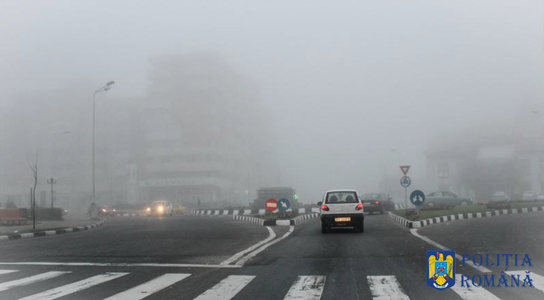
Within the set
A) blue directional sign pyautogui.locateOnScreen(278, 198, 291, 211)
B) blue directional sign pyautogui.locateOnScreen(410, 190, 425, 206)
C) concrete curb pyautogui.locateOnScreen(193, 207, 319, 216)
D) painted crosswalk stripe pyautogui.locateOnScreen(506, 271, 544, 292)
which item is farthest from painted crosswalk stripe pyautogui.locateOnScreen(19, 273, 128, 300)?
concrete curb pyautogui.locateOnScreen(193, 207, 319, 216)

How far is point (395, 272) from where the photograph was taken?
930cm

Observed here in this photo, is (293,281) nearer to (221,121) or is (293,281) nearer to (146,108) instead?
(146,108)

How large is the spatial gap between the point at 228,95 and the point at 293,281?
99.2 m

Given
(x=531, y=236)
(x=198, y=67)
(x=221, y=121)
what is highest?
(x=198, y=67)

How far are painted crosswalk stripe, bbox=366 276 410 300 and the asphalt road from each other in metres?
0.01

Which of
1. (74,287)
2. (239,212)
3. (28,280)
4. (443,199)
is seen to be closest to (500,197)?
(443,199)

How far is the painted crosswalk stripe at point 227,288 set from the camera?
7.32 m

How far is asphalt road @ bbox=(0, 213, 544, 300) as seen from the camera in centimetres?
757

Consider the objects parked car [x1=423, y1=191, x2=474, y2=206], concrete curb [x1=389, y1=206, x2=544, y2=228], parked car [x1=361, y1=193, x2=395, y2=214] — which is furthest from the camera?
parked car [x1=423, y1=191, x2=474, y2=206]

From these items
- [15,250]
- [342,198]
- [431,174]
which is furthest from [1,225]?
[431,174]

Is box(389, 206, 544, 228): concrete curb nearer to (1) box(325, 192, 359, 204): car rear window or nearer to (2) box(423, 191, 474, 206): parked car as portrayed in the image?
(1) box(325, 192, 359, 204): car rear window

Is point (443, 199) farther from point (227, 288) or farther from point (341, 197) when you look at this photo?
point (227, 288)

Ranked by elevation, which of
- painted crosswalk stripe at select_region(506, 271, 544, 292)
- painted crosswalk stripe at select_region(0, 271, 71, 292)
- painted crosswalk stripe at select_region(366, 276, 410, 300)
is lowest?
painted crosswalk stripe at select_region(506, 271, 544, 292)

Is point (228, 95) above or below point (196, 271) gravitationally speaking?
above
